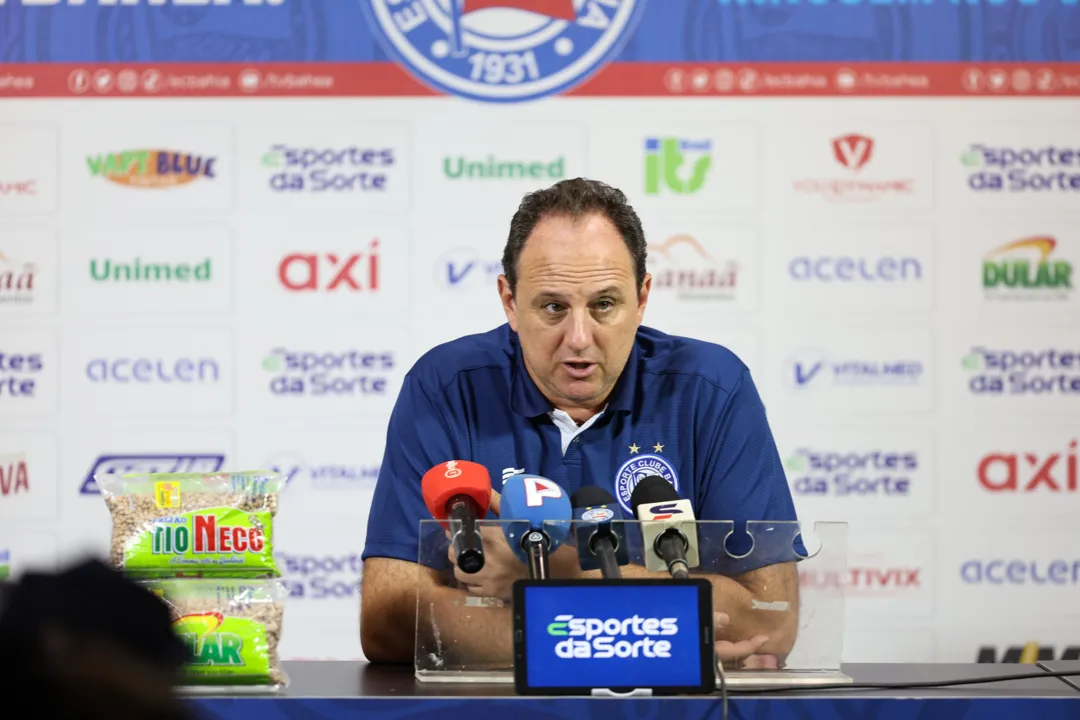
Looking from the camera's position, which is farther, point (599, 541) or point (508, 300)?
point (508, 300)

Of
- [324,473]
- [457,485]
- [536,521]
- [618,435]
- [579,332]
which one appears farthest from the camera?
[324,473]

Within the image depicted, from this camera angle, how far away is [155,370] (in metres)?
3.32

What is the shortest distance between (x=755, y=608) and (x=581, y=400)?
0.75 meters

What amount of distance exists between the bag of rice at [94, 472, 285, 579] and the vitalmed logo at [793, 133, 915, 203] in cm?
222

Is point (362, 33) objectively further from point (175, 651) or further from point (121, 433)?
point (175, 651)

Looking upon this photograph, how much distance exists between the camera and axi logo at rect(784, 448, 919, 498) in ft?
10.8

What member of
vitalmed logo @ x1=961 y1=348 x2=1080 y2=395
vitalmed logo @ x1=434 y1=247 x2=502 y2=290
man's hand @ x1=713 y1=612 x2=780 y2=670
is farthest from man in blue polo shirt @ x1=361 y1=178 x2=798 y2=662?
vitalmed logo @ x1=961 y1=348 x2=1080 y2=395

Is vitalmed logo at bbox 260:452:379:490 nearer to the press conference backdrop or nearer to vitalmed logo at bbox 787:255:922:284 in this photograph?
the press conference backdrop

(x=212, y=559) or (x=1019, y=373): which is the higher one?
(x=1019, y=373)

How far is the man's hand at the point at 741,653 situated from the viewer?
1.38m

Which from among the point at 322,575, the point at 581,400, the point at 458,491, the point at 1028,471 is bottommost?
the point at 322,575

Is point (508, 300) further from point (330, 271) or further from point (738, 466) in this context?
point (330, 271)

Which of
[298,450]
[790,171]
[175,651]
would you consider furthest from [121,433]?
[175,651]

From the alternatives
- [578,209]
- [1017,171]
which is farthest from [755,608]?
[1017,171]
